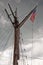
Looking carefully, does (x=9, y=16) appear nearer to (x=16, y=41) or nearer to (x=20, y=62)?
(x=16, y=41)

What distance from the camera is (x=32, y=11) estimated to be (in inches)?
1693

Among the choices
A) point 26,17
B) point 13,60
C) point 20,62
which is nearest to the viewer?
point 20,62

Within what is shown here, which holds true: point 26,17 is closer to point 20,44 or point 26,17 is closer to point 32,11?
point 32,11

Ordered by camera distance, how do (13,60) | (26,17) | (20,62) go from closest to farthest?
(20,62) → (13,60) → (26,17)

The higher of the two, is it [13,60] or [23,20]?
[23,20]

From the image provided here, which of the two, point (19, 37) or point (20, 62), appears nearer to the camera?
point (20, 62)

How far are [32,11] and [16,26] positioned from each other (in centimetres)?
405

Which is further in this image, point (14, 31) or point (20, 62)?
point (14, 31)

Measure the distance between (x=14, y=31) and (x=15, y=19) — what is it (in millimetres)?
2514

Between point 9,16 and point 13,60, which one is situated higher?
point 9,16

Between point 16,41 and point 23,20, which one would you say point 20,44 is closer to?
point 16,41

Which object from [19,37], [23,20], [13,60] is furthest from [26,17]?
[13,60]

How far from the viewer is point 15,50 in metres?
42.0

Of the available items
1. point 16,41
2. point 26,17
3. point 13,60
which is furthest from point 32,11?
point 13,60
